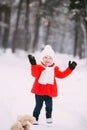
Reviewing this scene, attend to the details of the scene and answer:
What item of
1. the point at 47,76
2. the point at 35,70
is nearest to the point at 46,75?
the point at 47,76

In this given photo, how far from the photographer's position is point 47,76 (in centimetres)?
958

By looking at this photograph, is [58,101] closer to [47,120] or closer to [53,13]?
[47,120]

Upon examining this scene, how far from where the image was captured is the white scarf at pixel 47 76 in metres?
9.55

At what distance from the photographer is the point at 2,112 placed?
1101cm

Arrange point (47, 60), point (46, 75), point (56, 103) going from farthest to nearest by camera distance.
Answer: point (56, 103), point (47, 60), point (46, 75)

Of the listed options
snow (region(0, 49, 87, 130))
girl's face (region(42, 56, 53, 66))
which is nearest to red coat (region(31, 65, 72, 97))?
girl's face (region(42, 56, 53, 66))

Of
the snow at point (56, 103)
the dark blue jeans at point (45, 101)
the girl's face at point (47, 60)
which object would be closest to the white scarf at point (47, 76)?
the girl's face at point (47, 60)

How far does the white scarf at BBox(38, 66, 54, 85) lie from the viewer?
9.55m

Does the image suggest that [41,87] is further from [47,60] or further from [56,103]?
[56,103]

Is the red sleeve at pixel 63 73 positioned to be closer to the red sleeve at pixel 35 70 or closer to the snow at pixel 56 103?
the red sleeve at pixel 35 70

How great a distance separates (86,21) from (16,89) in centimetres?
1494

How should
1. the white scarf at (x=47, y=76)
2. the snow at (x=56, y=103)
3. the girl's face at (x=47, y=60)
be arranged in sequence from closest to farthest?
the white scarf at (x=47, y=76)
the girl's face at (x=47, y=60)
the snow at (x=56, y=103)

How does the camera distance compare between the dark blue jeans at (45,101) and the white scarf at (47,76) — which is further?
the dark blue jeans at (45,101)

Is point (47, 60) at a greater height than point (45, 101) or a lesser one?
greater
